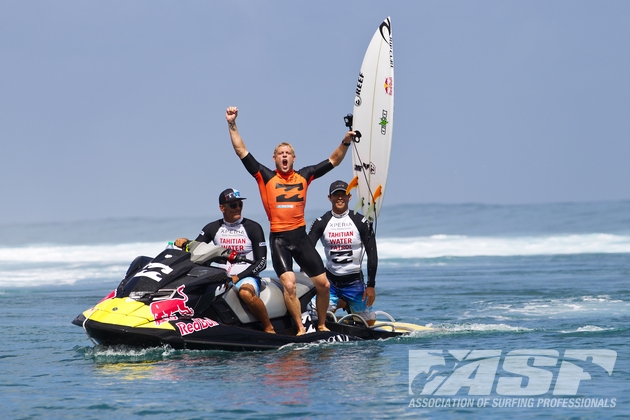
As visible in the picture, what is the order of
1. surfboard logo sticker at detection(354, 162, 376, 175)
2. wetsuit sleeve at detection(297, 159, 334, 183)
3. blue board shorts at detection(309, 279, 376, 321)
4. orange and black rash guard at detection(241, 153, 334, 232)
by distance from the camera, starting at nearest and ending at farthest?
orange and black rash guard at detection(241, 153, 334, 232) → wetsuit sleeve at detection(297, 159, 334, 183) → blue board shorts at detection(309, 279, 376, 321) → surfboard logo sticker at detection(354, 162, 376, 175)

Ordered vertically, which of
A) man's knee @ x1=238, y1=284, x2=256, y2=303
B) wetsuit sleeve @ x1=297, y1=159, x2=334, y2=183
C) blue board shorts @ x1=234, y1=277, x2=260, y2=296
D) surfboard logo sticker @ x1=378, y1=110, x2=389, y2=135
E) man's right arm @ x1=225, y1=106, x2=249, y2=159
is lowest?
man's knee @ x1=238, y1=284, x2=256, y2=303

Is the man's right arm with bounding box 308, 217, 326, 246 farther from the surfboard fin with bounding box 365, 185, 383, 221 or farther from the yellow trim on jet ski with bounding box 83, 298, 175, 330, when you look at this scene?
the yellow trim on jet ski with bounding box 83, 298, 175, 330

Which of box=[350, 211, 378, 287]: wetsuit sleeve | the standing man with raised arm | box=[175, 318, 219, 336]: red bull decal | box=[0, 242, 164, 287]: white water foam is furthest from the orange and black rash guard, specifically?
box=[0, 242, 164, 287]: white water foam

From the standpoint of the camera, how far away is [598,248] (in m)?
33.6

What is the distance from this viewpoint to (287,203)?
8930mm

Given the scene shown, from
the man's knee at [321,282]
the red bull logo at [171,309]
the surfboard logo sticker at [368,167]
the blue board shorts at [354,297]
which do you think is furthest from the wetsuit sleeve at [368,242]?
the red bull logo at [171,309]

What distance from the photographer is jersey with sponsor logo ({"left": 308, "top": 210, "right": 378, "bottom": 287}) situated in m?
9.62

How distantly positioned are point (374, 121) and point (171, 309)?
13.9ft

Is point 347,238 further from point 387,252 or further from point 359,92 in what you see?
point 387,252

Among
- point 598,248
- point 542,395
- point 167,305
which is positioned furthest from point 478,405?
point 598,248

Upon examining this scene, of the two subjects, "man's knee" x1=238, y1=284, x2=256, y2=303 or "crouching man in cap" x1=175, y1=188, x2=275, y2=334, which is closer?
"man's knee" x1=238, y1=284, x2=256, y2=303

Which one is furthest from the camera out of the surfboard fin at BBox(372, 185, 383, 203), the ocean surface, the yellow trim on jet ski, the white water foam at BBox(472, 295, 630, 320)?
the white water foam at BBox(472, 295, 630, 320)

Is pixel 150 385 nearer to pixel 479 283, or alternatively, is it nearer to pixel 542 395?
pixel 542 395

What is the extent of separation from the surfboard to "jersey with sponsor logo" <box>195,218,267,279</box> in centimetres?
220
